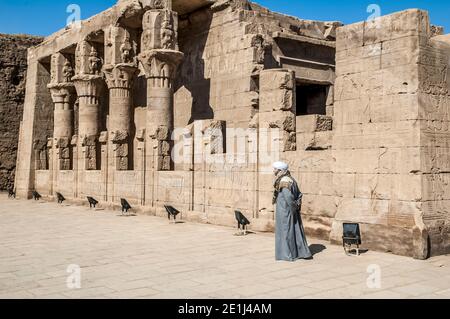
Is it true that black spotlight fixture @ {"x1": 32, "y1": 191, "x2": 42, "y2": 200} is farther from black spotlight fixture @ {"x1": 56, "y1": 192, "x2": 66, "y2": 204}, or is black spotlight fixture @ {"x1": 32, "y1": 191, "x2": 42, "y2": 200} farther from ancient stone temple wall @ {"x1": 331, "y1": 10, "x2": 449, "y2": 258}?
ancient stone temple wall @ {"x1": 331, "y1": 10, "x2": 449, "y2": 258}

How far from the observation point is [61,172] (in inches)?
757

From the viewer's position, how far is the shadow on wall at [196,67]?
16250mm

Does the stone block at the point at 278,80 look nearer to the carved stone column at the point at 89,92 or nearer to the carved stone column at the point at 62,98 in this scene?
the carved stone column at the point at 89,92

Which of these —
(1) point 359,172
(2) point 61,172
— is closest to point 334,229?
(1) point 359,172

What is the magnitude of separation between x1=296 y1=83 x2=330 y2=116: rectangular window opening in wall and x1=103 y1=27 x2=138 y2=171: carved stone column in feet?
18.6

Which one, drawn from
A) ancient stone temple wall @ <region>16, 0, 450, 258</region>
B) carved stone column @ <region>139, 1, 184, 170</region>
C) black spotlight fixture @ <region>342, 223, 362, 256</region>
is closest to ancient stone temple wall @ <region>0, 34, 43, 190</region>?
ancient stone temple wall @ <region>16, 0, 450, 258</region>

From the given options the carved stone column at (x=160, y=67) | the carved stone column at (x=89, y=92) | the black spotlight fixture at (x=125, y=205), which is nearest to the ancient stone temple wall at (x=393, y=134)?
the carved stone column at (x=160, y=67)

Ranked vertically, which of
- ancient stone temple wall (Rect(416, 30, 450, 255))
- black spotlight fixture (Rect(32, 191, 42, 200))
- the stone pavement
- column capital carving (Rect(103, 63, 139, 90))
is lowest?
the stone pavement

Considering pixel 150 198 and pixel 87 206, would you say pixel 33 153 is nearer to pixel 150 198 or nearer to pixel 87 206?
pixel 87 206

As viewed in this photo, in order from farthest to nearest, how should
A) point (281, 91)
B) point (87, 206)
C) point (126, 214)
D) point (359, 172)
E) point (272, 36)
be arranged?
point (87, 206) < point (272, 36) < point (126, 214) < point (281, 91) < point (359, 172)

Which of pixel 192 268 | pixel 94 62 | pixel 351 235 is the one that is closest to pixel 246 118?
pixel 94 62

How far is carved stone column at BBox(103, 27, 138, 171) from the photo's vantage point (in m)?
16.4

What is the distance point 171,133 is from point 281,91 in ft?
17.0

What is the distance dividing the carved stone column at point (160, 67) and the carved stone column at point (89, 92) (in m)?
4.04
